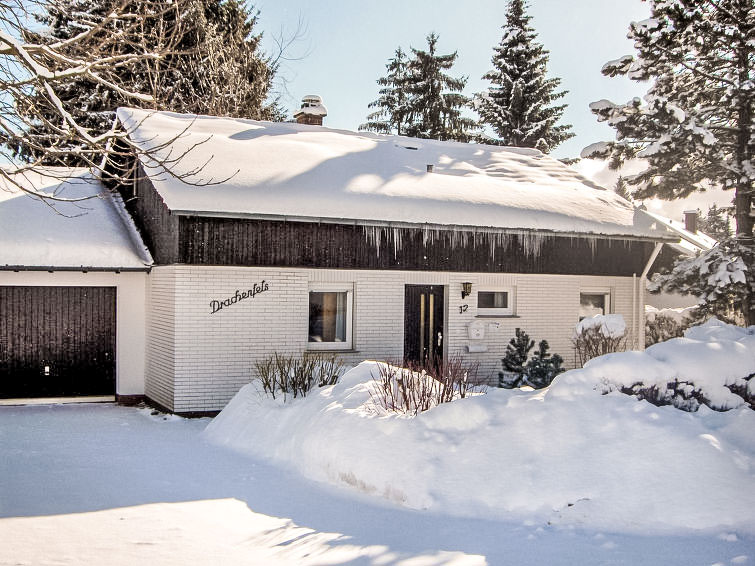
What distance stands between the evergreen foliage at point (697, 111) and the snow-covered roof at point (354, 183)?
139 centimetres

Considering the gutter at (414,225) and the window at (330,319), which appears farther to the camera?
the window at (330,319)

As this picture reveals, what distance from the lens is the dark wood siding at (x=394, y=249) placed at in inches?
442

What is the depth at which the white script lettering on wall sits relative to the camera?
11297mm

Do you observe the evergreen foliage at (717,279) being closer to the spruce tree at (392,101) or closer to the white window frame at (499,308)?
the white window frame at (499,308)

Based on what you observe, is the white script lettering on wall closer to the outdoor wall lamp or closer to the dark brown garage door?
the dark brown garage door

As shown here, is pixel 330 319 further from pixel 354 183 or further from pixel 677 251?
pixel 677 251

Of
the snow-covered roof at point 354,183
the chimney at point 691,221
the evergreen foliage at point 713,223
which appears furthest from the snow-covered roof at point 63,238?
the evergreen foliage at point 713,223

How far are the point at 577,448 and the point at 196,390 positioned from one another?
21.4ft

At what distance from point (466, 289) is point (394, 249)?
5.28 ft

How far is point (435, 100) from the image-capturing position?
33.2m

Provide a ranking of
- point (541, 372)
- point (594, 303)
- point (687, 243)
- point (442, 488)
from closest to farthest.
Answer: point (442, 488) < point (541, 372) < point (594, 303) < point (687, 243)

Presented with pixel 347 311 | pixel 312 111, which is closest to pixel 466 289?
pixel 347 311

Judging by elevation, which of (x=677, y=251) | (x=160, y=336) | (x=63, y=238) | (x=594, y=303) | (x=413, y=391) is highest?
(x=677, y=251)

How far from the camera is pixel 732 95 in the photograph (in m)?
14.8
